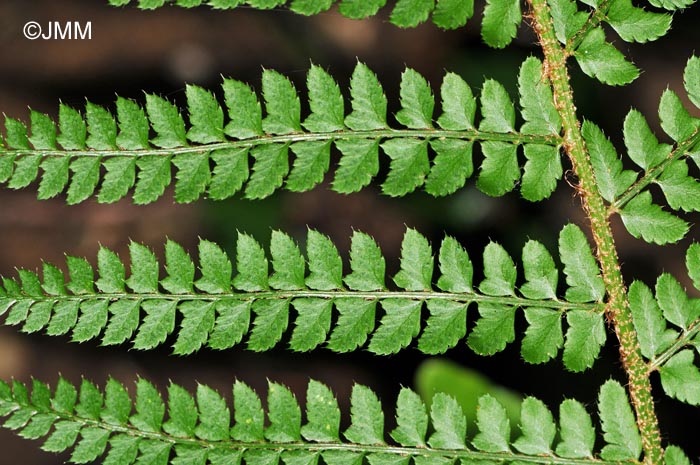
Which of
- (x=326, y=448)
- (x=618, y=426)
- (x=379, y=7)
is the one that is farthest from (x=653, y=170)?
(x=326, y=448)

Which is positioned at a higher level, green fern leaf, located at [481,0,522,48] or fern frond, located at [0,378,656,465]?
green fern leaf, located at [481,0,522,48]

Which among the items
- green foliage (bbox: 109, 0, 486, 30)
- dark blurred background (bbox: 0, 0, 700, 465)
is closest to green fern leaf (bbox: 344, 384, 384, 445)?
green foliage (bbox: 109, 0, 486, 30)

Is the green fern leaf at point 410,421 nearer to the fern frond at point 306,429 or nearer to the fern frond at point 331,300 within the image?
the fern frond at point 306,429

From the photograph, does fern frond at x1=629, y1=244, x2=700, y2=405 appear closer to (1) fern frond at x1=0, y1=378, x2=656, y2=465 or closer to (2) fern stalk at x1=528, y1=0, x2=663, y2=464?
(2) fern stalk at x1=528, y1=0, x2=663, y2=464

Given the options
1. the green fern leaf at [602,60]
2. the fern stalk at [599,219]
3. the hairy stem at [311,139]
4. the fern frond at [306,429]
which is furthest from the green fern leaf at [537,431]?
the green fern leaf at [602,60]

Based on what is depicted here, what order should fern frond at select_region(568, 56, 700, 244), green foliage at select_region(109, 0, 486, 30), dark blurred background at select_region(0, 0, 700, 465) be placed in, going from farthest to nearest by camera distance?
dark blurred background at select_region(0, 0, 700, 465)
fern frond at select_region(568, 56, 700, 244)
green foliage at select_region(109, 0, 486, 30)

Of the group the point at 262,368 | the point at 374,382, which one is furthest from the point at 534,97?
the point at 262,368

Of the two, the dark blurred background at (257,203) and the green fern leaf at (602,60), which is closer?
the green fern leaf at (602,60)

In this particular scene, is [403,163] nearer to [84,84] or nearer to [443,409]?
[443,409]
